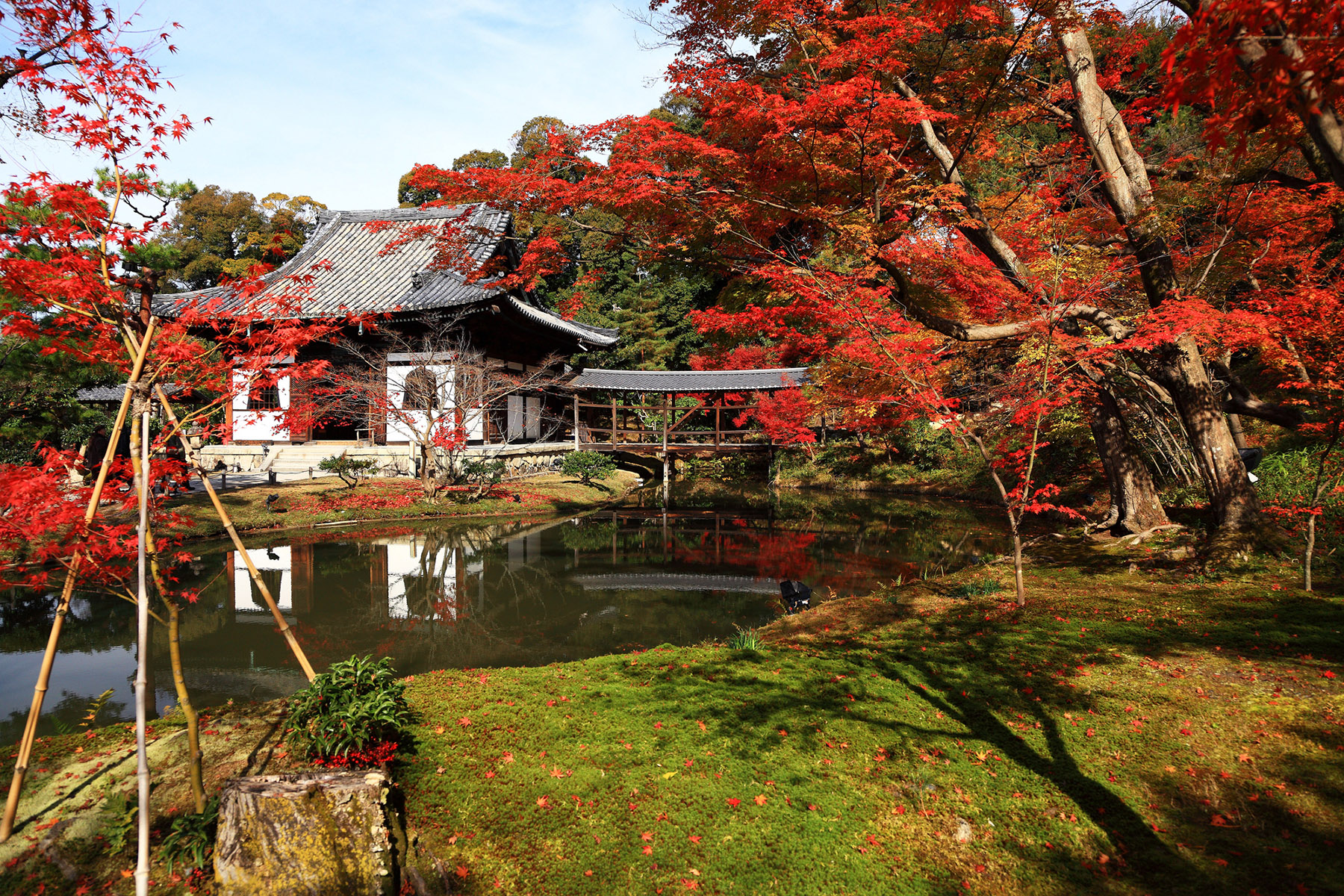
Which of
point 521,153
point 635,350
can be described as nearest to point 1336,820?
point 635,350

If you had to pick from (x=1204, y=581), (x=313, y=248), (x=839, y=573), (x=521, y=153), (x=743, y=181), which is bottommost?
(x=839, y=573)

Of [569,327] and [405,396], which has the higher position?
[569,327]

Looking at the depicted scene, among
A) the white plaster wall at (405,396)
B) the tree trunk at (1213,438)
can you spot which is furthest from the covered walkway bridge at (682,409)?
the tree trunk at (1213,438)

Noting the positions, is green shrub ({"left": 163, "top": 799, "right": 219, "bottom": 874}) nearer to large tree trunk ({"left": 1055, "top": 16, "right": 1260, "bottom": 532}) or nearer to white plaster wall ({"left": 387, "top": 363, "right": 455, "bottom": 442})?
large tree trunk ({"left": 1055, "top": 16, "right": 1260, "bottom": 532})

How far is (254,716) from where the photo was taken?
13.6 feet

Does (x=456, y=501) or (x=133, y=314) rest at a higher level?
(x=133, y=314)

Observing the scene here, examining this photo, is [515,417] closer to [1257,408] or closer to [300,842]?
[1257,408]

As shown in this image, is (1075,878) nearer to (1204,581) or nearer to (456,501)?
(1204,581)

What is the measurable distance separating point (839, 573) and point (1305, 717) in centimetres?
636

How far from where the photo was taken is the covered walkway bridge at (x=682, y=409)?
71.6 feet

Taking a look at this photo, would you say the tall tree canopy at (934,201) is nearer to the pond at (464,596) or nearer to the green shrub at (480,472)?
the pond at (464,596)

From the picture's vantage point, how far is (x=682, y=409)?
23.2m

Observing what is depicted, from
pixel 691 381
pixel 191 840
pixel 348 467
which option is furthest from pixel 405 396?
pixel 191 840

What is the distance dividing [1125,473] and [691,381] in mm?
14819
